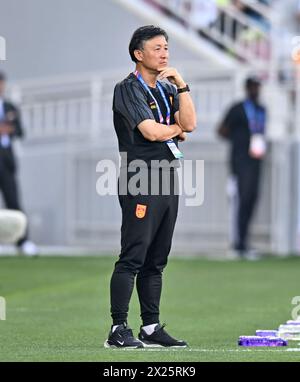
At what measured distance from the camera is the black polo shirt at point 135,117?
29.1 feet

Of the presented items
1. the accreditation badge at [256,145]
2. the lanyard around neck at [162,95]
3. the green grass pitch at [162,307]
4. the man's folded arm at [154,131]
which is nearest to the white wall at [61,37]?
the accreditation badge at [256,145]

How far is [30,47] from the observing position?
938 inches

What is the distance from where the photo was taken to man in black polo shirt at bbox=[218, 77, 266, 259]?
19198mm

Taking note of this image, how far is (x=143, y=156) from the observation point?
8961 millimetres

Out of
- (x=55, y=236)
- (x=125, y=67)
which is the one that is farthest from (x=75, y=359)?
(x=125, y=67)

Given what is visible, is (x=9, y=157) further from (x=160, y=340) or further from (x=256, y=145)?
(x=160, y=340)

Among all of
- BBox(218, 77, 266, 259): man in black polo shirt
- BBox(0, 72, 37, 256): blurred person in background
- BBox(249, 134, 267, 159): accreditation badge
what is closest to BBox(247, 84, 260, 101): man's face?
BBox(218, 77, 266, 259): man in black polo shirt

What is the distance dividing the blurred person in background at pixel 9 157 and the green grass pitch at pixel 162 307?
715mm

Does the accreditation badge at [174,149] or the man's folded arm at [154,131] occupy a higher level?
the man's folded arm at [154,131]

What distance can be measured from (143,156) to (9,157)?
10305 mm

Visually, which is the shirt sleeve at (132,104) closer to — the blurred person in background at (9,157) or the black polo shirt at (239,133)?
the blurred person in background at (9,157)

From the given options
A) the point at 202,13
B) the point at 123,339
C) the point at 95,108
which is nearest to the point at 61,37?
the point at 202,13

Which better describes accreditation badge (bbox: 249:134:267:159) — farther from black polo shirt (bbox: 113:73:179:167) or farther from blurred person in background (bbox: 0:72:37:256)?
black polo shirt (bbox: 113:73:179:167)

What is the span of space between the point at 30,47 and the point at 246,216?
20.4ft
